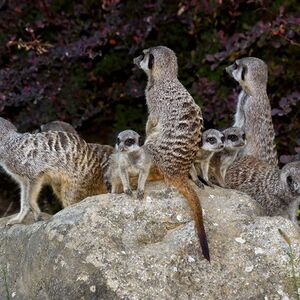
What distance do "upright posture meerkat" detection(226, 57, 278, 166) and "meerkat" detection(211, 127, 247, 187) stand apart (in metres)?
0.41

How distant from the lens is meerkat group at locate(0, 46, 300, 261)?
452 centimetres

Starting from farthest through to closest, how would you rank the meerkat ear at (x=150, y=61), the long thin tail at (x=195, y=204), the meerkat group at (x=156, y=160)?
Answer: the meerkat ear at (x=150, y=61)
the meerkat group at (x=156, y=160)
the long thin tail at (x=195, y=204)

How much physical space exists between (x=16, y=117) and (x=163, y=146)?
202 centimetres

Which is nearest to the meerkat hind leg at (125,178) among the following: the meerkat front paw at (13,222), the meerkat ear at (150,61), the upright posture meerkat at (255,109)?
the meerkat front paw at (13,222)

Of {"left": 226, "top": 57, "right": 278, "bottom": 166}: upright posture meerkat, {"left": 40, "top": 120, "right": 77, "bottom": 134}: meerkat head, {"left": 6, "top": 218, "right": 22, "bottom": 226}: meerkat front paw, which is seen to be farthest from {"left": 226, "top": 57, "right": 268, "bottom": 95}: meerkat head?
{"left": 6, "top": 218, "right": 22, "bottom": 226}: meerkat front paw

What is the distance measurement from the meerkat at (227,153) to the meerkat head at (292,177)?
390mm

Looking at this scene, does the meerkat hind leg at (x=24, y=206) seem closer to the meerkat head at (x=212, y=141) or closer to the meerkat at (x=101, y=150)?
the meerkat at (x=101, y=150)

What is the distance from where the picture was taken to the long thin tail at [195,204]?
3.81 m

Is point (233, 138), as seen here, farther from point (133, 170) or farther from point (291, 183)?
point (133, 170)

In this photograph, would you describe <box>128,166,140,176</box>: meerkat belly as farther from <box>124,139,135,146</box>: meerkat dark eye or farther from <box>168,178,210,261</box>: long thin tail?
<box>168,178,210,261</box>: long thin tail

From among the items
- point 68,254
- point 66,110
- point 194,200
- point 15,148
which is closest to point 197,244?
point 194,200

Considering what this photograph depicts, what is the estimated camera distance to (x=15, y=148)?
4.75 meters

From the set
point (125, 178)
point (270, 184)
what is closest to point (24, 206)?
point (125, 178)

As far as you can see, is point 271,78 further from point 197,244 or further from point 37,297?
point 37,297
